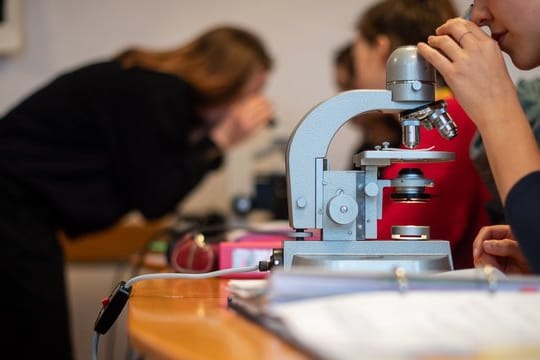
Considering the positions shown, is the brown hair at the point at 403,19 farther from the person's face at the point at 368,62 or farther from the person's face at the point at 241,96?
the person's face at the point at 241,96

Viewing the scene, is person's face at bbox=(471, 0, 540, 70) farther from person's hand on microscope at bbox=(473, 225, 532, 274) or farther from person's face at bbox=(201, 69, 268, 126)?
person's face at bbox=(201, 69, 268, 126)

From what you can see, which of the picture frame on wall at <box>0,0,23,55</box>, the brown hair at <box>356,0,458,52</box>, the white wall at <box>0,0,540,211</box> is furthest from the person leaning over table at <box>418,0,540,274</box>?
the picture frame on wall at <box>0,0,23,55</box>

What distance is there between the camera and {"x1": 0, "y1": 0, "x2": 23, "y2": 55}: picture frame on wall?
2.96m

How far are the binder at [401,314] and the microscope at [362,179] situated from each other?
0.62 feet

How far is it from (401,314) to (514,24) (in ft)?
1.56

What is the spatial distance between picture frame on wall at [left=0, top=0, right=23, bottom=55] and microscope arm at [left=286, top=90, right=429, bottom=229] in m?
2.31

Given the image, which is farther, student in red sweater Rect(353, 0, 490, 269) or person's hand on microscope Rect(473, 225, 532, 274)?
student in red sweater Rect(353, 0, 490, 269)

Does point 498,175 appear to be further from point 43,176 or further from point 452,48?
point 43,176

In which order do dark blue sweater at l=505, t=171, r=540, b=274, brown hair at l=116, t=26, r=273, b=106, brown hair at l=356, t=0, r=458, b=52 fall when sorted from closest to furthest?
dark blue sweater at l=505, t=171, r=540, b=274 < brown hair at l=356, t=0, r=458, b=52 < brown hair at l=116, t=26, r=273, b=106

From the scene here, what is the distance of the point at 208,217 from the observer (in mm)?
2168

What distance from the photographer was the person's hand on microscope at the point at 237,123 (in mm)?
2479

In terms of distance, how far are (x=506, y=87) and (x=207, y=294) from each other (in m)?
0.40

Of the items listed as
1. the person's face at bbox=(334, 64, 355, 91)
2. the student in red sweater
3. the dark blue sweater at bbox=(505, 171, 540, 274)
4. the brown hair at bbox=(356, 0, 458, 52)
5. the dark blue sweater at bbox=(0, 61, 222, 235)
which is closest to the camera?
the dark blue sweater at bbox=(505, 171, 540, 274)

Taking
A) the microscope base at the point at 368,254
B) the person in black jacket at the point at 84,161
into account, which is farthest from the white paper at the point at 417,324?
the person in black jacket at the point at 84,161
